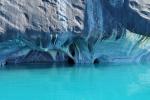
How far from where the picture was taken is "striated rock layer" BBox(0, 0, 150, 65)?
17.8ft

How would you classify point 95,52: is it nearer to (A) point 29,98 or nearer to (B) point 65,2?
(B) point 65,2

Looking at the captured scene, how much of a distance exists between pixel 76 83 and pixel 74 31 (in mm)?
1133

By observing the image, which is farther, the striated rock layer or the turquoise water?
the striated rock layer

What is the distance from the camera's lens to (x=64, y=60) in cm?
648

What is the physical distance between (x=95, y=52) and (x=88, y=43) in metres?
0.31

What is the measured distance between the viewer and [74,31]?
577 cm

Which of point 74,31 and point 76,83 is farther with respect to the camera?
point 74,31

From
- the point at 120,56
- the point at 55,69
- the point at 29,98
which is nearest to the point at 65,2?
the point at 55,69

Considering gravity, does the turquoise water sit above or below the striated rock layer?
below

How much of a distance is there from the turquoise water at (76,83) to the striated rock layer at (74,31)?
28 cm

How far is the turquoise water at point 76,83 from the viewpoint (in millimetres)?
4199

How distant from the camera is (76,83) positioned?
4863 mm

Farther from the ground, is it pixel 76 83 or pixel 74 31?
pixel 74 31

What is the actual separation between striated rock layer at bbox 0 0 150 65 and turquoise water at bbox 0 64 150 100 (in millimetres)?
284
